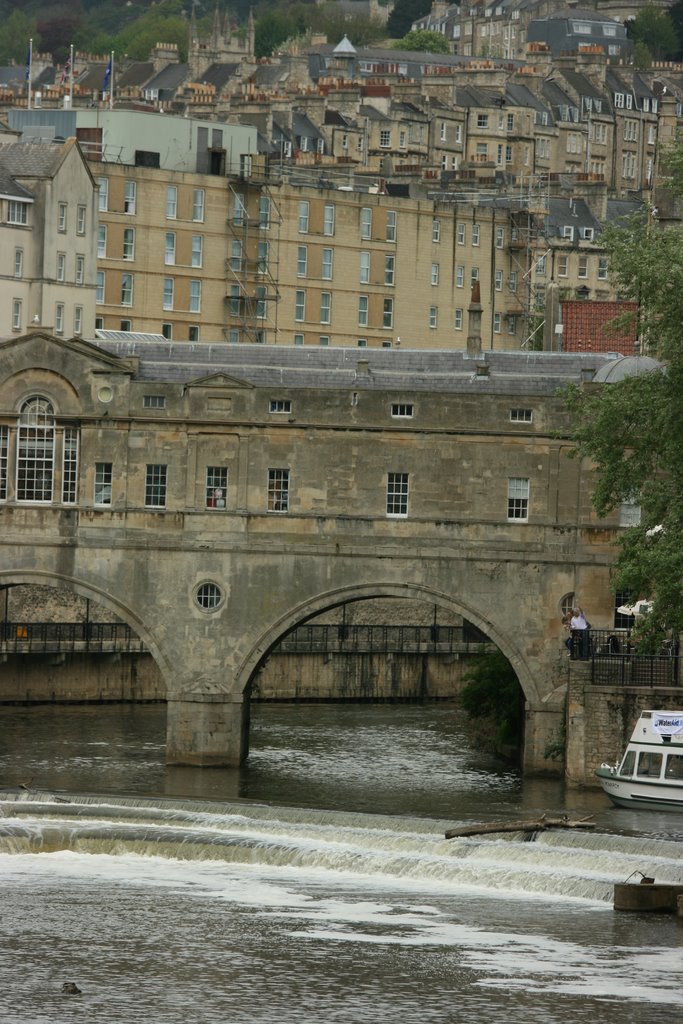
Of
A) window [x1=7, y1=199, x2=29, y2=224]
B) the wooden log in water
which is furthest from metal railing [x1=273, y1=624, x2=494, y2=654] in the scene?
the wooden log in water

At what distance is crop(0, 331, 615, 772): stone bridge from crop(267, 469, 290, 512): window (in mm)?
57

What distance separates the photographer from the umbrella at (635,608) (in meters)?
74.3

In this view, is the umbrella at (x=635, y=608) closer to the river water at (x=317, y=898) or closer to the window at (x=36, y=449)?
the river water at (x=317, y=898)

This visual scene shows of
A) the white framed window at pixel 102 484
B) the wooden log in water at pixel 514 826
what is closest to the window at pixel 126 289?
the white framed window at pixel 102 484

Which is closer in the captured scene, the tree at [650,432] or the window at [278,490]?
the tree at [650,432]

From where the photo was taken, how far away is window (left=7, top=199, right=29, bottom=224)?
114m

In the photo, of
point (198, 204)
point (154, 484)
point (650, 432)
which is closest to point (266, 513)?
point (154, 484)

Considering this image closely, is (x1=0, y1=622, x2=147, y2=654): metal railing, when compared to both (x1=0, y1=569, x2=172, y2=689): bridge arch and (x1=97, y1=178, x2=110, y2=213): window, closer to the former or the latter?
(x1=0, y1=569, x2=172, y2=689): bridge arch

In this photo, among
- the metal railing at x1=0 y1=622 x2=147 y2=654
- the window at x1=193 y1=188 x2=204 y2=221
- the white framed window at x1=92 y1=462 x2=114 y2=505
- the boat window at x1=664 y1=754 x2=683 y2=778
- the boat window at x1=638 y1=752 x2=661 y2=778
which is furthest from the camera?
the window at x1=193 y1=188 x2=204 y2=221

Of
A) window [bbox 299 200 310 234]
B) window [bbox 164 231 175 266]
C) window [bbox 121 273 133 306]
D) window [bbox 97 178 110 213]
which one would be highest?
window [bbox 299 200 310 234]

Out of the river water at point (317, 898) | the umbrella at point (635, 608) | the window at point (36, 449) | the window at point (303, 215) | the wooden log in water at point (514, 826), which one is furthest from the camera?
the window at point (303, 215)

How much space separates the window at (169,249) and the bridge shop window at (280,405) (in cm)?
5916

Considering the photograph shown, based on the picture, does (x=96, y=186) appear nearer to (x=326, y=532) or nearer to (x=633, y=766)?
(x=326, y=532)

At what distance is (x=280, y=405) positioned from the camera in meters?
78.8
